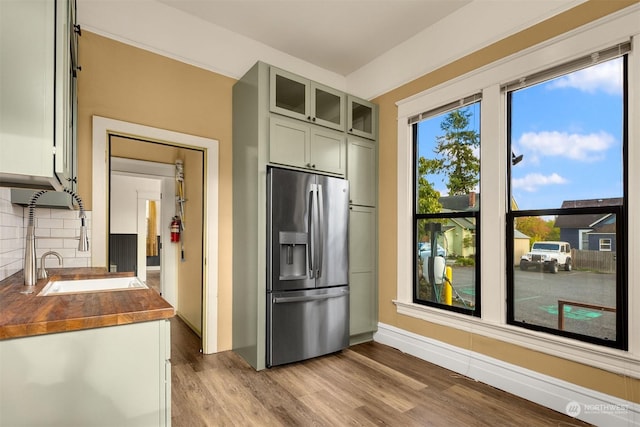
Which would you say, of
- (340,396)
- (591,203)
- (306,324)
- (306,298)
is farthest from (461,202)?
(340,396)

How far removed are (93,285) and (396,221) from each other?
2626mm

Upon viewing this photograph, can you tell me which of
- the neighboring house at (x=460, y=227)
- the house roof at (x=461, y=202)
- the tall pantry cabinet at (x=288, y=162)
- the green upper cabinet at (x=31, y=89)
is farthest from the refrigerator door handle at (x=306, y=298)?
the green upper cabinet at (x=31, y=89)

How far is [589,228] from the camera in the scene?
2.20 m

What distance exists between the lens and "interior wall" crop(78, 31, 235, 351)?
8.50 ft

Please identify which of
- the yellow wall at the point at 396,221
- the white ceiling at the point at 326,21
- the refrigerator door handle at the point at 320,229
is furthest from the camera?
the refrigerator door handle at the point at 320,229

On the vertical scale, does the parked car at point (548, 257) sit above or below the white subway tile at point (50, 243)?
below

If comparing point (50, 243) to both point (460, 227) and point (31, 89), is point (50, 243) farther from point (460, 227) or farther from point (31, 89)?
point (460, 227)

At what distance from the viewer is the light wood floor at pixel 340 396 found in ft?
6.78

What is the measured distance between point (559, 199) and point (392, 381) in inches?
71.9

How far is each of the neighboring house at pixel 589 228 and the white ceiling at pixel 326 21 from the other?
196cm

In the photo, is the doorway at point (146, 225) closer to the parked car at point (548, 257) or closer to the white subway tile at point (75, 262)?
the white subway tile at point (75, 262)

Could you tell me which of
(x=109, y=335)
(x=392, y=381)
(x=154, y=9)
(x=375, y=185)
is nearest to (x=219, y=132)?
(x=154, y=9)

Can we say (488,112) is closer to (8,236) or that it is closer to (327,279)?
(327,279)

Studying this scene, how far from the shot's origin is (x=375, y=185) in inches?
145
